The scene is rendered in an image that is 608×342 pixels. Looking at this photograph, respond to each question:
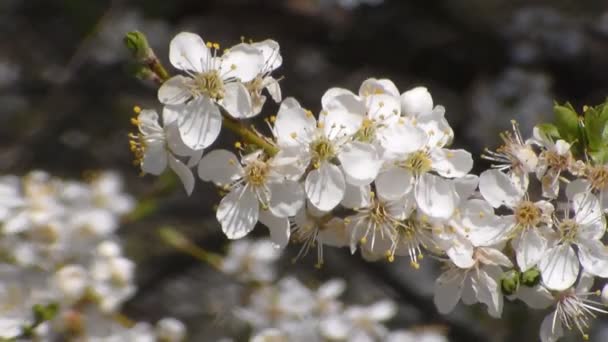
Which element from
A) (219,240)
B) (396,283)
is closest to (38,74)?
(219,240)

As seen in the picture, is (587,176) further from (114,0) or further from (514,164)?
(114,0)

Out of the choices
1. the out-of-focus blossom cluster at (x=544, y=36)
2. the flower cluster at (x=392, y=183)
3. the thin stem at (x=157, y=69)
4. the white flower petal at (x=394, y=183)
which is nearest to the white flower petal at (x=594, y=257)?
the flower cluster at (x=392, y=183)

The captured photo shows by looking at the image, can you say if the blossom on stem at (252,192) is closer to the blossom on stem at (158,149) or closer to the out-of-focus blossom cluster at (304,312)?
the blossom on stem at (158,149)

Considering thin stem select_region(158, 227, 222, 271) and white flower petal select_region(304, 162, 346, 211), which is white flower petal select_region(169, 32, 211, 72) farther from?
thin stem select_region(158, 227, 222, 271)

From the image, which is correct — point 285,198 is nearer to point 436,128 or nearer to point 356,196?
point 356,196

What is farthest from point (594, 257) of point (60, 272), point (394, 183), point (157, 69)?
point (60, 272)
